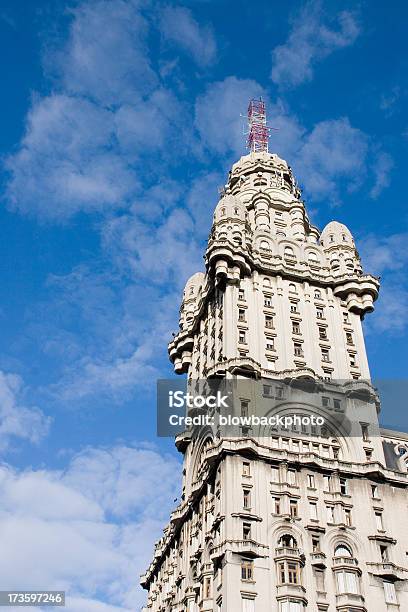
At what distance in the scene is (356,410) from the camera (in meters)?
69.5

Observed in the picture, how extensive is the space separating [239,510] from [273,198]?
51.4 m

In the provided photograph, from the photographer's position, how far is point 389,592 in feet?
187

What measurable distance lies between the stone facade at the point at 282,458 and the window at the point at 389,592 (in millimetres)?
85

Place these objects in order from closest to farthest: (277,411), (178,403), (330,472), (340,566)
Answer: (340,566) < (330,472) < (277,411) < (178,403)

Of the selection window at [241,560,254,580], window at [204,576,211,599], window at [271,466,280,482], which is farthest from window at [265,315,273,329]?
window at [204,576,211,599]

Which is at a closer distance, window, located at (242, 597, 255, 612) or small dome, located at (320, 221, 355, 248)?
window, located at (242, 597, 255, 612)

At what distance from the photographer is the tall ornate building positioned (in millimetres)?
55750

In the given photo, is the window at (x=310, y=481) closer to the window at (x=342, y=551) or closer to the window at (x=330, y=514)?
the window at (x=330, y=514)

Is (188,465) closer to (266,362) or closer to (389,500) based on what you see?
(266,362)

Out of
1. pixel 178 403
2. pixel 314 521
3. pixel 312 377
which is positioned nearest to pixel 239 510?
pixel 314 521

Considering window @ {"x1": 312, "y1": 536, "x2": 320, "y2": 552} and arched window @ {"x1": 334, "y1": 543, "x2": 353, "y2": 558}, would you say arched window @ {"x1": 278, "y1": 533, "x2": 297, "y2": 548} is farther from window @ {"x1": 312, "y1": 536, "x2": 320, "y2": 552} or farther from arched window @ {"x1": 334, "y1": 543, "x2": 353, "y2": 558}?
arched window @ {"x1": 334, "y1": 543, "x2": 353, "y2": 558}

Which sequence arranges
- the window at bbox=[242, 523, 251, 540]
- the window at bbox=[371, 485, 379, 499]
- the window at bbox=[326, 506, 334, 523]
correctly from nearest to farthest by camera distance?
the window at bbox=[242, 523, 251, 540]
the window at bbox=[326, 506, 334, 523]
the window at bbox=[371, 485, 379, 499]

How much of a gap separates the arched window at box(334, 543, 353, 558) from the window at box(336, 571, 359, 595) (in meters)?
1.65

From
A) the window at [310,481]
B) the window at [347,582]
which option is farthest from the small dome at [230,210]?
the window at [347,582]
